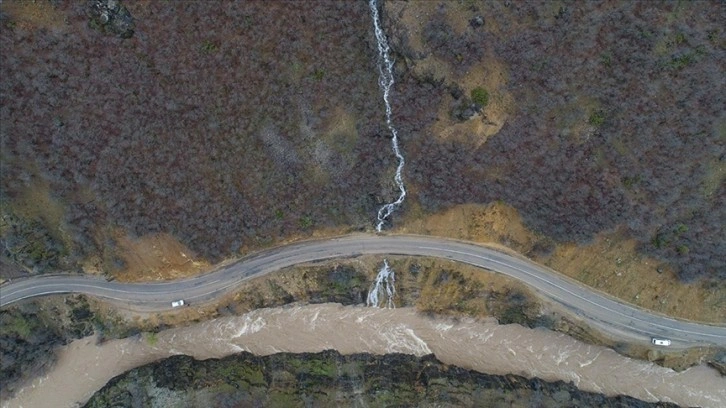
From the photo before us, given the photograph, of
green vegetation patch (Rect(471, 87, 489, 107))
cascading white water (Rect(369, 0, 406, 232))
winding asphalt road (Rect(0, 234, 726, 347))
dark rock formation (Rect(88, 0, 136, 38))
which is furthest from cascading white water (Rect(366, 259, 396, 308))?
dark rock formation (Rect(88, 0, 136, 38))

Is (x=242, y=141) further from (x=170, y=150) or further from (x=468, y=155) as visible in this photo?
(x=468, y=155)

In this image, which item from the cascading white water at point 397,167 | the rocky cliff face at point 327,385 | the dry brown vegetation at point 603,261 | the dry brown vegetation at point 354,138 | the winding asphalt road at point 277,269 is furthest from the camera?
the winding asphalt road at point 277,269

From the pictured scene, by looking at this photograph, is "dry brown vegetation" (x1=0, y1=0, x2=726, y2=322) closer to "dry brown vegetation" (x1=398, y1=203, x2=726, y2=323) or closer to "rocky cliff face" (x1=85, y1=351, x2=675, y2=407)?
"dry brown vegetation" (x1=398, y1=203, x2=726, y2=323)

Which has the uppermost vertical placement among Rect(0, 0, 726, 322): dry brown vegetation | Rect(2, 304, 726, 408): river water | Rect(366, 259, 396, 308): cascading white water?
Rect(0, 0, 726, 322): dry brown vegetation

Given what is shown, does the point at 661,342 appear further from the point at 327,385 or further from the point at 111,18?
the point at 111,18

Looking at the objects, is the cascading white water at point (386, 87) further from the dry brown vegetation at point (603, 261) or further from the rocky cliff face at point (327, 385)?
the rocky cliff face at point (327, 385)

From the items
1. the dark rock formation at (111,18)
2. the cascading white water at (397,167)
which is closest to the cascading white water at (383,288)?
the cascading white water at (397,167)

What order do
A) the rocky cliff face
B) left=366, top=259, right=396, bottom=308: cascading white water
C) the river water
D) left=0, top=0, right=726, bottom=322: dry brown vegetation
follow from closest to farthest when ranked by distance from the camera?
left=0, top=0, right=726, bottom=322: dry brown vegetation, the rocky cliff face, the river water, left=366, top=259, right=396, bottom=308: cascading white water
